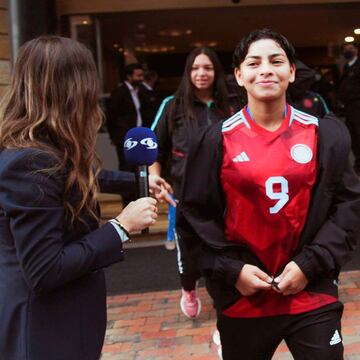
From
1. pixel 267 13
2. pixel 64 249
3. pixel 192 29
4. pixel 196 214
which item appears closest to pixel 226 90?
pixel 196 214

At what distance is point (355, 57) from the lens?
831 cm

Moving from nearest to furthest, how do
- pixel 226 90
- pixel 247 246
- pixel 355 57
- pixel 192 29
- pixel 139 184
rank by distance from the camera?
pixel 139 184, pixel 247 246, pixel 226 90, pixel 355 57, pixel 192 29

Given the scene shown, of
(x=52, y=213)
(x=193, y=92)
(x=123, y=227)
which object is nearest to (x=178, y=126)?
(x=193, y=92)

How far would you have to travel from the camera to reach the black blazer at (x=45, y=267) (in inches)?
64.9

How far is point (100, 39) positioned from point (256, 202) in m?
6.94

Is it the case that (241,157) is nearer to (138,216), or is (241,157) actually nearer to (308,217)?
(308,217)

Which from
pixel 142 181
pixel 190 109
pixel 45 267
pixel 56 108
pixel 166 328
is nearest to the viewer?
pixel 45 267

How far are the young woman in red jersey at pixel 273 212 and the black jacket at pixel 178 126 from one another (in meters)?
1.62

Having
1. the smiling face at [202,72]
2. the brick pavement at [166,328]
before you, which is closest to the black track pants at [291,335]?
the brick pavement at [166,328]

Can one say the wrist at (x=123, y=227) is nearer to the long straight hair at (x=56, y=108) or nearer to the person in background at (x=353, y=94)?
the long straight hair at (x=56, y=108)

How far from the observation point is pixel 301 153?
2156mm

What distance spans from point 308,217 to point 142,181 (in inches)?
25.7

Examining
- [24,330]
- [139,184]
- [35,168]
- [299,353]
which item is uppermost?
[35,168]

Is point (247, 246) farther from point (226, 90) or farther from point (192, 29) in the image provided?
point (192, 29)
